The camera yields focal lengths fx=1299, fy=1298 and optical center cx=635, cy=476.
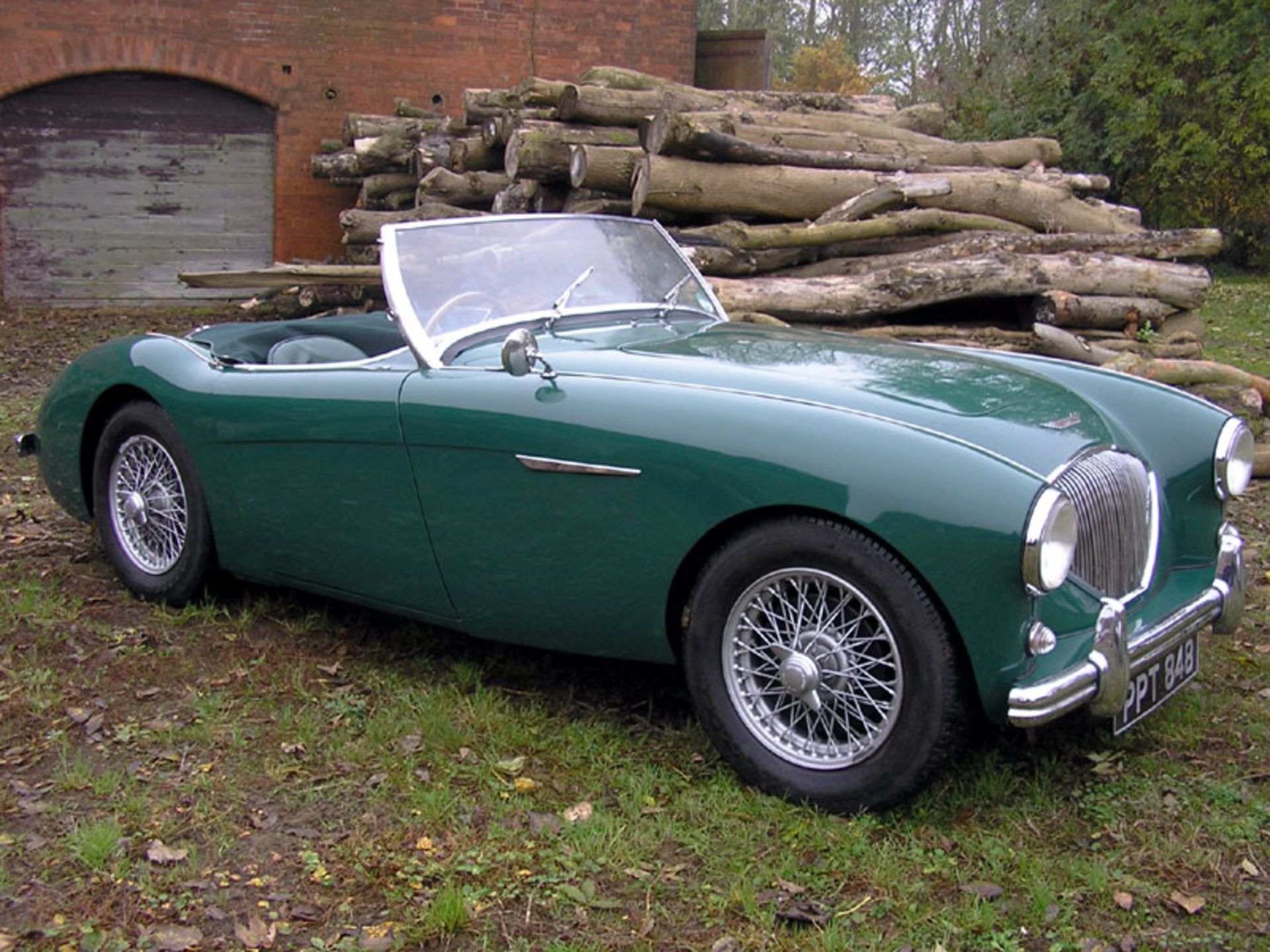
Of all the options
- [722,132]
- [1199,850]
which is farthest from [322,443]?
[722,132]

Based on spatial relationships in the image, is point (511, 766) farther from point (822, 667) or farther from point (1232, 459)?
point (1232, 459)

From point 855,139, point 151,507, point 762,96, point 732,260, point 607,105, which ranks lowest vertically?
point 151,507

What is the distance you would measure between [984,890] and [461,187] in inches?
374

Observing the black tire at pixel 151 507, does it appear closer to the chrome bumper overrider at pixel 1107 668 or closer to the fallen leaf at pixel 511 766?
the fallen leaf at pixel 511 766

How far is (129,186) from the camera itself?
1548 centimetres

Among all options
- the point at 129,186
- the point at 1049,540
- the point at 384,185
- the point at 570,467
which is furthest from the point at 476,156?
the point at 1049,540

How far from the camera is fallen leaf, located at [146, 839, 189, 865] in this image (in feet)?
10.9

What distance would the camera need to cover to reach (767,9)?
38656 mm

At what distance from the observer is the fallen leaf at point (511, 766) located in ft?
12.5

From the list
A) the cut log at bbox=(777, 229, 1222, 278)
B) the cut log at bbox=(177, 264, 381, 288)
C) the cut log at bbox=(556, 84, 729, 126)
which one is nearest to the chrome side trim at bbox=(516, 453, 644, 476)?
the cut log at bbox=(177, 264, 381, 288)

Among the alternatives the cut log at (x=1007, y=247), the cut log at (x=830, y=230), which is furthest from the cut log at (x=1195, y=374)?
the cut log at (x=830, y=230)

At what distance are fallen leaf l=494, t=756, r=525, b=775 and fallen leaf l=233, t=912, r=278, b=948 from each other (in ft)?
2.98

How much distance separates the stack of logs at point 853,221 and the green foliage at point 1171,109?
9028mm

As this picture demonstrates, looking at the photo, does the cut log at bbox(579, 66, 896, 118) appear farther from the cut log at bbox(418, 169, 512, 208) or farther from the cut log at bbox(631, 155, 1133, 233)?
the cut log at bbox(631, 155, 1133, 233)
